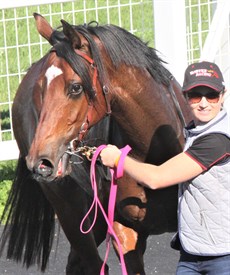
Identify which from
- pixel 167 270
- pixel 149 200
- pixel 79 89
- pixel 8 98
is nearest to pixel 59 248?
pixel 167 270

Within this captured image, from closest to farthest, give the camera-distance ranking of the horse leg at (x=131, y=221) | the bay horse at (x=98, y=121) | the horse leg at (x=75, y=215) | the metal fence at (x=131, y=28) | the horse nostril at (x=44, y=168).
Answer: the horse nostril at (x=44, y=168)
the bay horse at (x=98, y=121)
the horse leg at (x=131, y=221)
the horse leg at (x=75, y=215)
the metal fence at (x=131, y=28)

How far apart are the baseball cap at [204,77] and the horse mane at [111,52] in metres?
0.53

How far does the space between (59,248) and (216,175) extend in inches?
162

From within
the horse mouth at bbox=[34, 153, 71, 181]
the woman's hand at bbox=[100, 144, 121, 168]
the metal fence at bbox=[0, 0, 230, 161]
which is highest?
the woman's hand at bbox=[100, 144, 121, 168]

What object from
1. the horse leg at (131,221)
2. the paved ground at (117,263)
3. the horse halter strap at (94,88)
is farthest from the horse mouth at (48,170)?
the paved ground at (117,263)

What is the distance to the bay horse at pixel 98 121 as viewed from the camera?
5.07 m

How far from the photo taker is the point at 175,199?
576 cm

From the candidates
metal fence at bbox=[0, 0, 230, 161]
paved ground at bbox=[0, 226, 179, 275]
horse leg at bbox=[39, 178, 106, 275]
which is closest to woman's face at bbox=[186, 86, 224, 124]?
horse leg at bbox=[39, 178, 106, 275]

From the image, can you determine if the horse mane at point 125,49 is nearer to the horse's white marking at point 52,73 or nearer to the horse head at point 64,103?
the horse head at point 64,103

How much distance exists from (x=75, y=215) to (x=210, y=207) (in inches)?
83.4

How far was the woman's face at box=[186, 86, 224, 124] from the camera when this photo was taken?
4750 millimetres

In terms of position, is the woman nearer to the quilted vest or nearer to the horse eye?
the quilted vest

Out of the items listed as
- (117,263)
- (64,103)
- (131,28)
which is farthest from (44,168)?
(131,28)

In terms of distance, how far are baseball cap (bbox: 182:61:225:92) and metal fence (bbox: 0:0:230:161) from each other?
14.4ft
